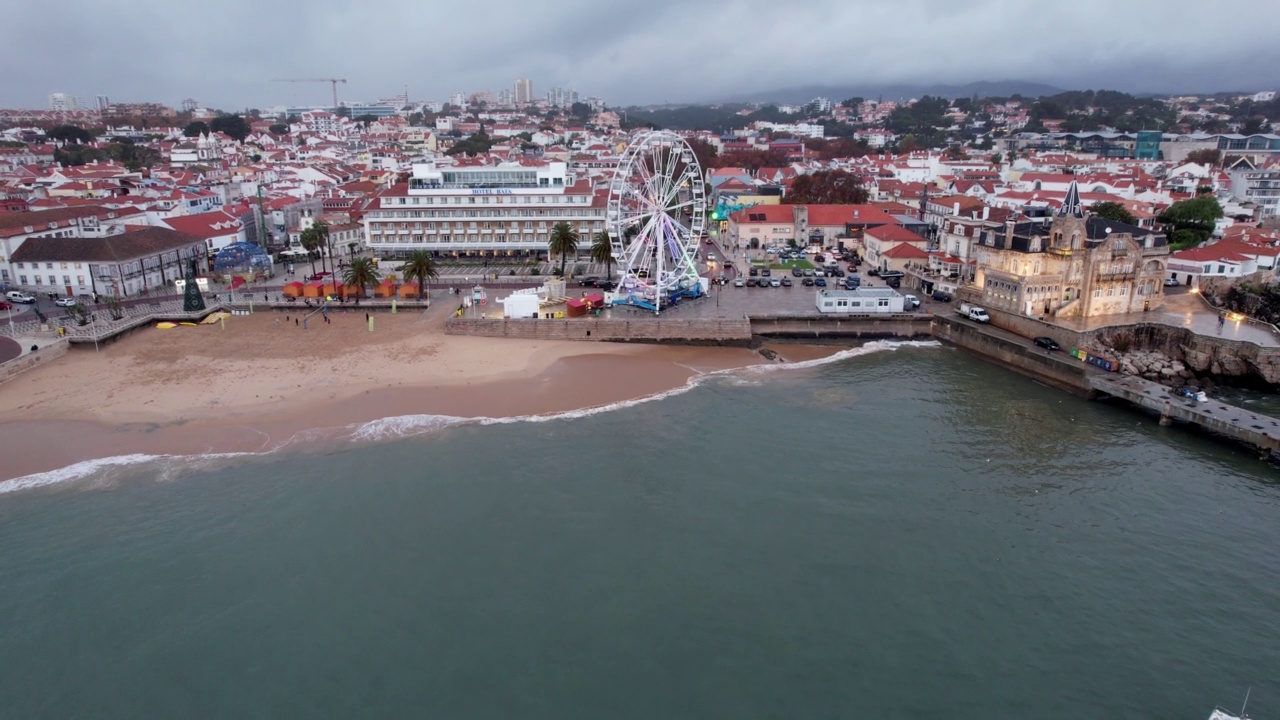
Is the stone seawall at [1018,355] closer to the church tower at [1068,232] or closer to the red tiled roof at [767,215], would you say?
the church tower at [1068,232]

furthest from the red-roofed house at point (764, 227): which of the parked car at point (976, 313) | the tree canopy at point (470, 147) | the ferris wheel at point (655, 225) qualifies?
the tree canopy at point (470, 147)

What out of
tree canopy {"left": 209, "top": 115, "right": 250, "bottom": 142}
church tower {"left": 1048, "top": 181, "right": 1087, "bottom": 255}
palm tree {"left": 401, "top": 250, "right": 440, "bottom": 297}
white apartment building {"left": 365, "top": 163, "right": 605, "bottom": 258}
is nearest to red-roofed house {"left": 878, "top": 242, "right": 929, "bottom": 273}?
church tower {"left": 1048, "top": 181, "right": 1087, "bottom": 255}

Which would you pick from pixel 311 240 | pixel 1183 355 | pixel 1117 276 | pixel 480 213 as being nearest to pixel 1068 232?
pixel 1117 276

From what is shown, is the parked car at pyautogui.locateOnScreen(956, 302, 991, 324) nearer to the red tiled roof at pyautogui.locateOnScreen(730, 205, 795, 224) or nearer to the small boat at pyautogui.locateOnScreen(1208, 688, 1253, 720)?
the red tiled roof at pyautogui.locateOnScreen(730, 205, 795, 224)

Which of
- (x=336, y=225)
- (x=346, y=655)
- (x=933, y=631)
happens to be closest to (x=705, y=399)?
(x=933, y=631)

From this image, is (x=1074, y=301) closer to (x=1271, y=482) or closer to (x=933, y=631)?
(x=1271, y=482)
